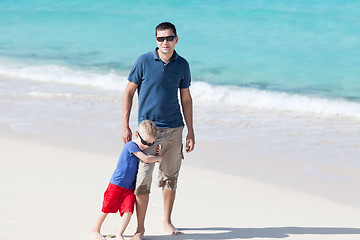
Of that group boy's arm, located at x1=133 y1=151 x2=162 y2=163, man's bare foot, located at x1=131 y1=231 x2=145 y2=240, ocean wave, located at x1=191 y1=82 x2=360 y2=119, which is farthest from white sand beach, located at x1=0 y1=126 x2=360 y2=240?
ocean wave, located at x1=191 y1=82 x2=360 y2=119

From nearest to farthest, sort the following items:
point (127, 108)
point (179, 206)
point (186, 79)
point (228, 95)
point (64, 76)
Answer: point (127, 108) → point (186, 79) → point (179, 206) → point (228, 95) → point (64, 76)

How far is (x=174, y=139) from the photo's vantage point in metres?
4.29

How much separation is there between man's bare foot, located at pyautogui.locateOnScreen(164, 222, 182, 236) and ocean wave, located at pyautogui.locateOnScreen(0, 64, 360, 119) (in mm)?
5082

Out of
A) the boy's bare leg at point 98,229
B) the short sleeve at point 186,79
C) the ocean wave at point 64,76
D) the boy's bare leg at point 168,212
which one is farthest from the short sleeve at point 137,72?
the ocean wave at point 64,76

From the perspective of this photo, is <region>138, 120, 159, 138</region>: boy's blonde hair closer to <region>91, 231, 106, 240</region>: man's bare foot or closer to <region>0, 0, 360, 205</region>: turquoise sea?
<region>91, 231, 106, 240</region>: man's bare foot

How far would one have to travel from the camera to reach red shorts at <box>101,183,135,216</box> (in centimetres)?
406

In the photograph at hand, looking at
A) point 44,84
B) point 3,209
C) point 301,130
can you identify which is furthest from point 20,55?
point 3,209

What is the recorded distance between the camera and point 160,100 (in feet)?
13.8

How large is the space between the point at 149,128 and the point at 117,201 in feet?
1.77

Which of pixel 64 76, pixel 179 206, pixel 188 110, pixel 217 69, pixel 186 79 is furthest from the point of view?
pixel 217 69

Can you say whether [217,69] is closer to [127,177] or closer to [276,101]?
[276,101]

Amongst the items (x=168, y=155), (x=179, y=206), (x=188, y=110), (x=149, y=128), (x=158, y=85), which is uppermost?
(x=158, y=85)

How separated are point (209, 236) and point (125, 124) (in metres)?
1.02

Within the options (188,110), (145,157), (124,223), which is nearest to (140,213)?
(124,223)
